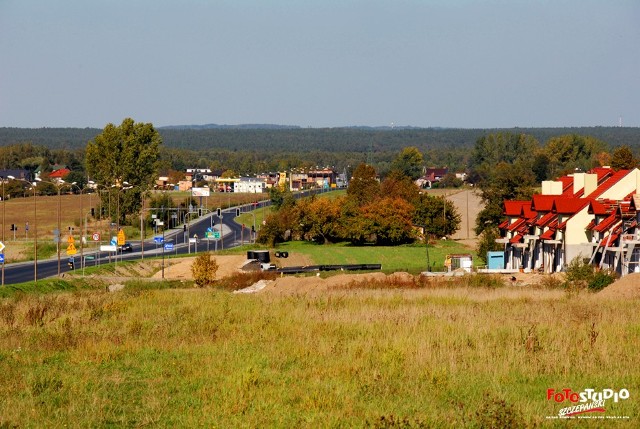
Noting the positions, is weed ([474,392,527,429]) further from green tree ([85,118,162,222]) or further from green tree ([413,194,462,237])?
green tree ([85,118,162,222])

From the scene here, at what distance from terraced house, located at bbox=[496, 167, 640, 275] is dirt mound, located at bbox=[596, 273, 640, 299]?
608 inches

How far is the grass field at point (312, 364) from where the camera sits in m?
16.2

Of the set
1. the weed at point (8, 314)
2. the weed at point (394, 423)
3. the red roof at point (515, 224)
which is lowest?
the red roof at point (515, 224)

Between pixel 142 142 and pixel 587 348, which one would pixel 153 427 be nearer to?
pixel 587 348

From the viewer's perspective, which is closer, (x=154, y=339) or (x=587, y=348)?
(x=587, y=348)

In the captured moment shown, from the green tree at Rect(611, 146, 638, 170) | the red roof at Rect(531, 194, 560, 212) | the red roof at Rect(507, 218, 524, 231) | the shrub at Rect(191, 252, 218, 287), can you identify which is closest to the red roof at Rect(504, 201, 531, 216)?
the red roof at Rect(507, 218, 524, 231)

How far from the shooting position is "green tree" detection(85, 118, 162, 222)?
127750 mm

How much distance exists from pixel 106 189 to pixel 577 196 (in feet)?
215

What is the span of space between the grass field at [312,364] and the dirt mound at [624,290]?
6.26m

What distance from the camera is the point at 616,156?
12119cm

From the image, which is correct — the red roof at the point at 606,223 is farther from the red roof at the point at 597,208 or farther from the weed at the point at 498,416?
the weed at the point at 498,416

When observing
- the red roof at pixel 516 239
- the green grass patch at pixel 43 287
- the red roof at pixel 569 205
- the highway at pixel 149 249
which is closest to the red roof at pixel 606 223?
the red roof at pixel 569 205

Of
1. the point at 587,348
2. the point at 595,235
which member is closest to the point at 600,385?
the point at 587,348

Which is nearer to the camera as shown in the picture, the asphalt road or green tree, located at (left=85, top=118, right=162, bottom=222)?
the asphalt road
